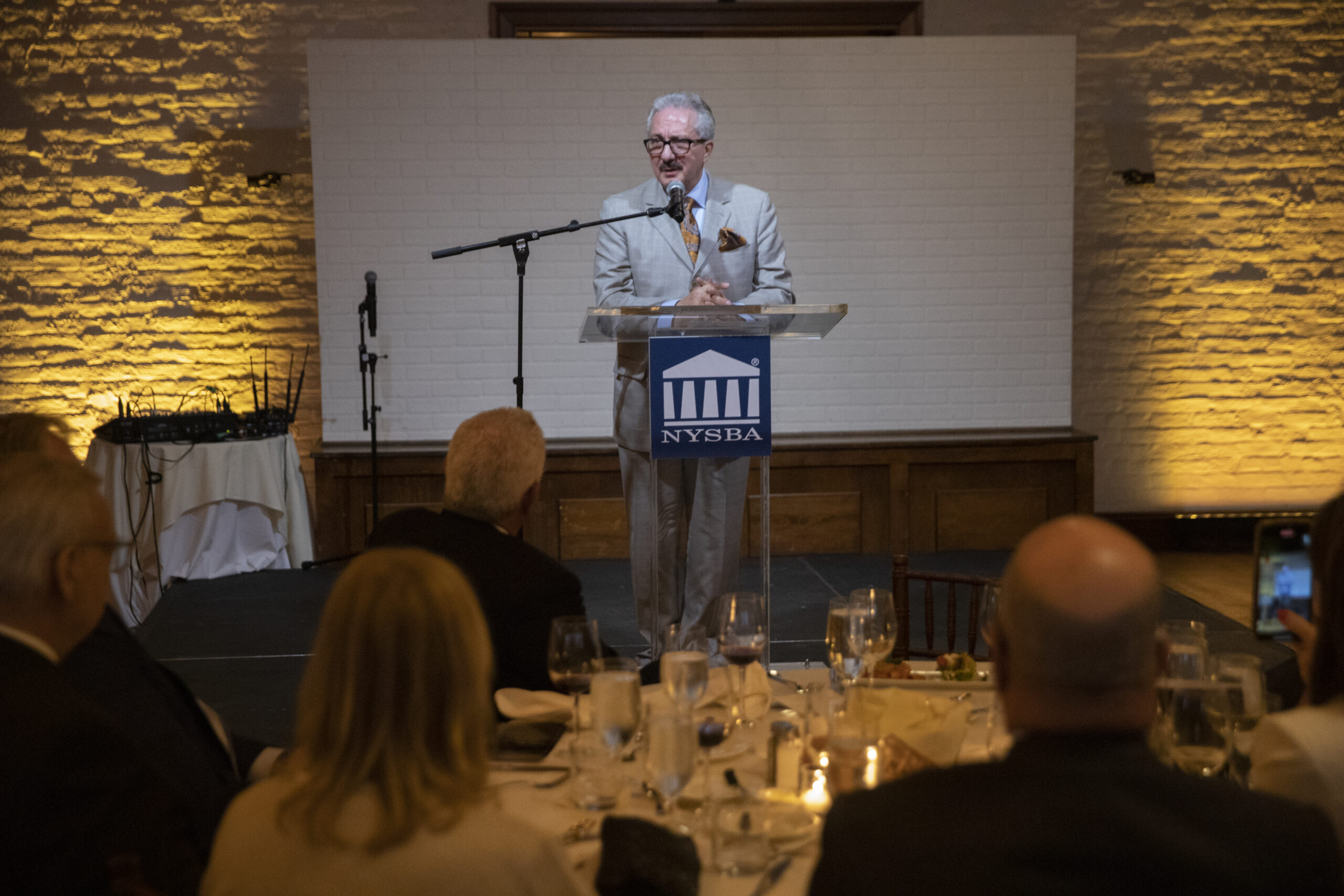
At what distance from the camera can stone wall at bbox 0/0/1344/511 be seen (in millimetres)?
6512

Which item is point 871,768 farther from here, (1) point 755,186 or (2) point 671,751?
(1) point 755,186

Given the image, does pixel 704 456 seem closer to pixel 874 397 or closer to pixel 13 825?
pixel 13 825

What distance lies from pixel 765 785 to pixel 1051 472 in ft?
16.3

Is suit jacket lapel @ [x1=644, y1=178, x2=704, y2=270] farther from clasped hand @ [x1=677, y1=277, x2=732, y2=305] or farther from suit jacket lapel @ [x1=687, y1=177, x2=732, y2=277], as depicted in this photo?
clasped hand @ [x1=677, y1=277, x2=732, y2=305]

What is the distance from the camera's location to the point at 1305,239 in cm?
680

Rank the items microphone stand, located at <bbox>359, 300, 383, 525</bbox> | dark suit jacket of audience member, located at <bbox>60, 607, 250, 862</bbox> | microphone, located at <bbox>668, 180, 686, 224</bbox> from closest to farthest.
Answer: dark suit jacket of audience member, located at <bbox>60, 607, 250, 862</bbox> < microphone, located at <bbox>668, 180, 686, 224</bbox> < microphone stand, located at <bbox>359, 300, 383, 525</bbox>

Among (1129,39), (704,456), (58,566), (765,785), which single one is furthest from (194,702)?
(1129,39)

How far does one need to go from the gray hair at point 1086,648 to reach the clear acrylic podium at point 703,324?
1871 millimetres

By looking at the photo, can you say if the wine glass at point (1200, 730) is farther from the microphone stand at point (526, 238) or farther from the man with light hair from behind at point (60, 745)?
the microphone stand at point (526, 238)

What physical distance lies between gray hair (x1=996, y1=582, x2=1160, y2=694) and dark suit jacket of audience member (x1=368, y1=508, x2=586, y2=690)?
114 cm

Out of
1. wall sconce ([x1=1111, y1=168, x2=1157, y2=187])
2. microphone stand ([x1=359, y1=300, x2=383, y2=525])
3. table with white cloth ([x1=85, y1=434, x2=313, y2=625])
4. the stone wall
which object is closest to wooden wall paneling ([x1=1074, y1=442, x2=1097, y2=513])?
the stone wall

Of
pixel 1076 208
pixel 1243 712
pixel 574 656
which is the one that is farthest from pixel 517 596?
pixel 1076 208

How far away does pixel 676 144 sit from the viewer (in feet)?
11.6

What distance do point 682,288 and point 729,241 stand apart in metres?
0.21
